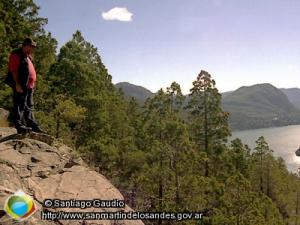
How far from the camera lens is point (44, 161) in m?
8.73

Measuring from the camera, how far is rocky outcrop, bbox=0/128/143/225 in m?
7.23

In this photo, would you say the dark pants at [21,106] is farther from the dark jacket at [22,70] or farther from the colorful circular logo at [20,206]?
the colorful circular logo at [20,206]

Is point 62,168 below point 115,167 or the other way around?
the other way around

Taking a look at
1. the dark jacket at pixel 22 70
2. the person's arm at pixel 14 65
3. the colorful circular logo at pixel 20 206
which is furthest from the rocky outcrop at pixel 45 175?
the person's arm at pixel 14 65

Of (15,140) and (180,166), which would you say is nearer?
(15,140)

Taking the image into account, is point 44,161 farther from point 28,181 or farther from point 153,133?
point 153,133

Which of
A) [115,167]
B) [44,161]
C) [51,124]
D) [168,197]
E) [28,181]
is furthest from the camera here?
[115,167]

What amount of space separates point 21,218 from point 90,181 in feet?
8.98

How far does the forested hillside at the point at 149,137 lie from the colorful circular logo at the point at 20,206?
8.80 meters

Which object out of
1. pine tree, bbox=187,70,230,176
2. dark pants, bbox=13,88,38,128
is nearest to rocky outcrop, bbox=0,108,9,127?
dark pants, bbox=13,88,38,128

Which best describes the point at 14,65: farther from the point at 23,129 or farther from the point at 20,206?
the point at 20,206

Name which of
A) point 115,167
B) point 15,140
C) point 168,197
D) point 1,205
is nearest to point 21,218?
point 1,205

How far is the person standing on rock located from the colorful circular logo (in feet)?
9.03

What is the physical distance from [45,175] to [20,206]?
5.99ft
